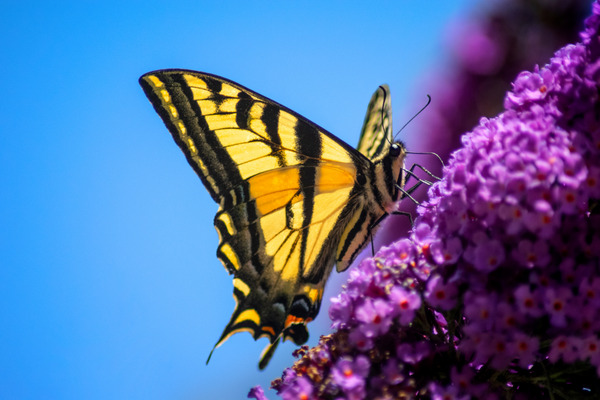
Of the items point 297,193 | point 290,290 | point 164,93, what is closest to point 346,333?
point 290,290

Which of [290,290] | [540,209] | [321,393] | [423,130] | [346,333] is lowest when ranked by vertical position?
[321,393]

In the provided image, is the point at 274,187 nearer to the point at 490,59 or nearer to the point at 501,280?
the point at 501,280

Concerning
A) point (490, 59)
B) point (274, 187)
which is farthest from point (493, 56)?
point (274, 187)

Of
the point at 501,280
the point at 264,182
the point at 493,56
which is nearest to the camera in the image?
the point at 501,280

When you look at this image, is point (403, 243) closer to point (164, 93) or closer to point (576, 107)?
point (576, 107)

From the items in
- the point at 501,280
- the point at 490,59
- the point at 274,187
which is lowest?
the point at 501,280

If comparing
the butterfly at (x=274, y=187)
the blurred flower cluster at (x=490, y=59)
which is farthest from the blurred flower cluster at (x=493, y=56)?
the butterfly at (x=274, y=187)
